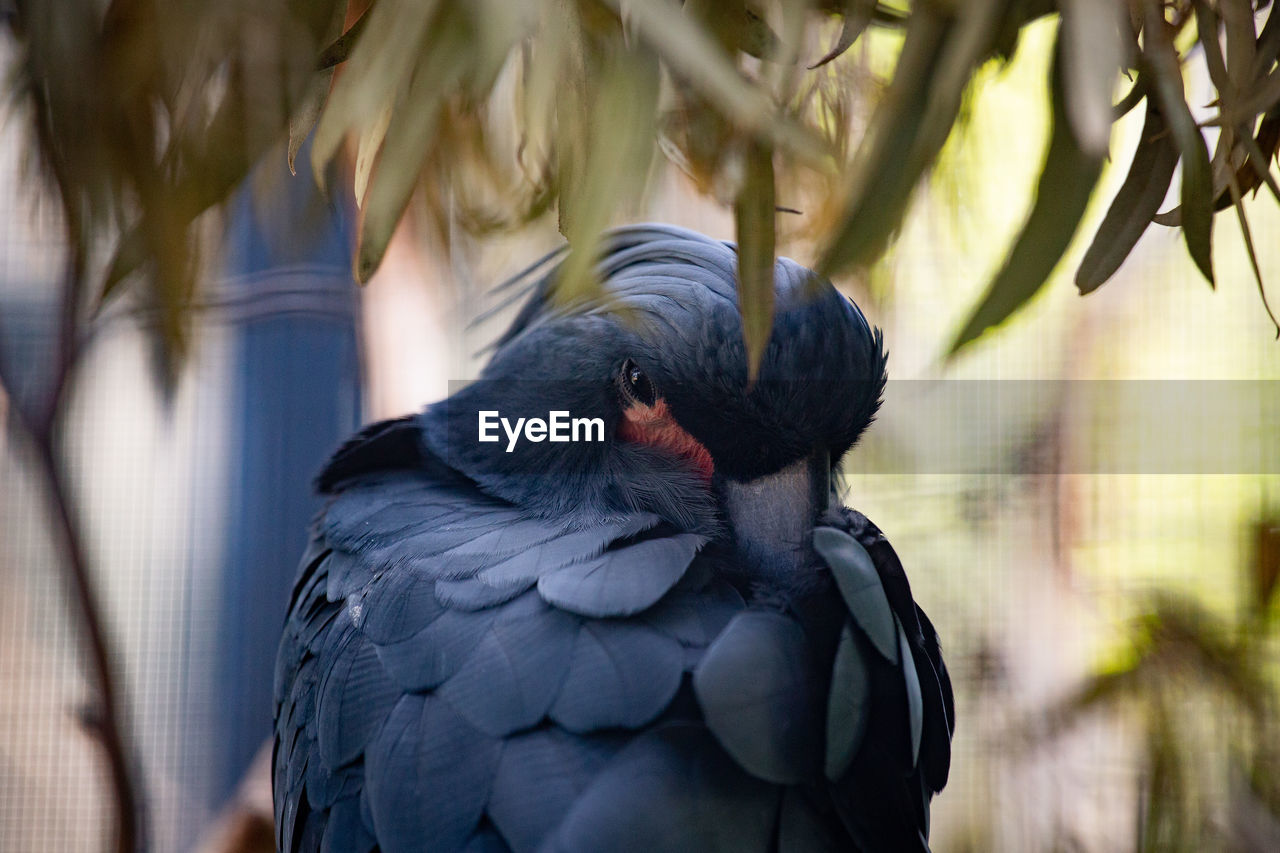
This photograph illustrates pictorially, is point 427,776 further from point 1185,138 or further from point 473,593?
point 1185,138

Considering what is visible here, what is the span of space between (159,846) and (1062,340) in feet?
2.99

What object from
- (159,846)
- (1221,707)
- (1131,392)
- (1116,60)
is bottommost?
(159,846)

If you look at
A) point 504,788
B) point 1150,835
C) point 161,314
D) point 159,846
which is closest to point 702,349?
point 504,788

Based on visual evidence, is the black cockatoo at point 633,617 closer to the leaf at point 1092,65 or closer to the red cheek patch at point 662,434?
A: the red cheek patch at point 662,434

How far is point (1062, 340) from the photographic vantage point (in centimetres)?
76

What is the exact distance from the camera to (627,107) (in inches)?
17.9

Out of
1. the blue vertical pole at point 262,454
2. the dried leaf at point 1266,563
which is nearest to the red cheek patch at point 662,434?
the blue vertical pole at point 262,454

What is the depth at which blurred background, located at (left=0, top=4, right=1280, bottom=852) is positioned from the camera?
72cm

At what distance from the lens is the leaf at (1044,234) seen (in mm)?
439

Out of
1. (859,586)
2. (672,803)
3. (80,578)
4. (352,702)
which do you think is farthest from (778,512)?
(80,578)

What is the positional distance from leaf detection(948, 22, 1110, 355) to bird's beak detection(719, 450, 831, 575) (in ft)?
0.59

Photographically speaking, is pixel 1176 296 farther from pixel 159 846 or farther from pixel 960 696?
pixel 159 846

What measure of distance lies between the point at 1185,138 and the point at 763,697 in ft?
1.23

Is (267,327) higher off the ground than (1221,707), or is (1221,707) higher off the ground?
(267,327)
